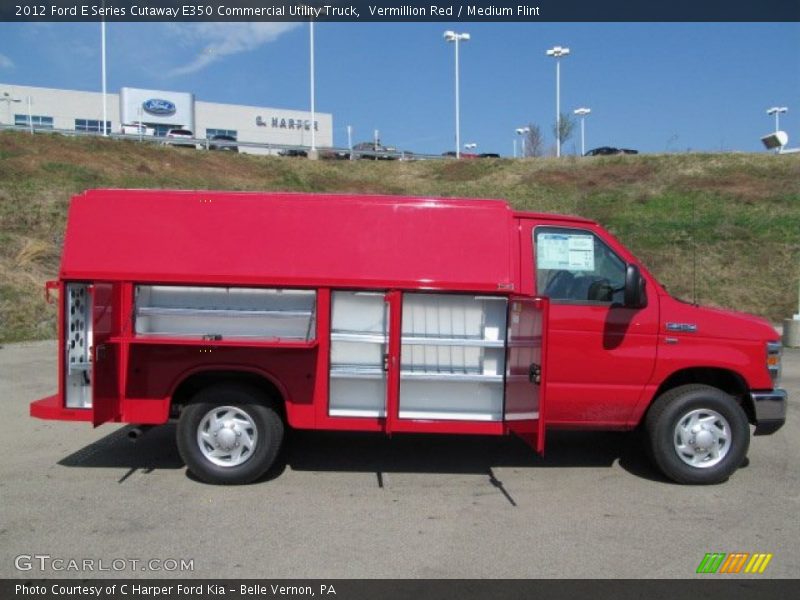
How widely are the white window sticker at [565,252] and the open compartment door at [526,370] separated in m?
0.57

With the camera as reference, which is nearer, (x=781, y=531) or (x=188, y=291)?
(x=781, y=531)

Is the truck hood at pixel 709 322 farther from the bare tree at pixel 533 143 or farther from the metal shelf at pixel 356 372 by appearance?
the bare tree at pixel 533 143

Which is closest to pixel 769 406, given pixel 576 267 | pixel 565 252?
pixel 576 267

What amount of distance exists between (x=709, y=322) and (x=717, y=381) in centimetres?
60

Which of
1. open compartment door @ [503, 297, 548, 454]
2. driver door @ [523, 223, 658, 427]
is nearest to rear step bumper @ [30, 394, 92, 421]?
open compartment door @ [503, 297, 548, 454]

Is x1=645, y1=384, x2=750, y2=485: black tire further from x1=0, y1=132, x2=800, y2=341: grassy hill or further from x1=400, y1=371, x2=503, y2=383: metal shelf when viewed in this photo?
x1=0, y1=132, x2=800, y2=341: grassy hill

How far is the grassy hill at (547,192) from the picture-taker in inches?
773

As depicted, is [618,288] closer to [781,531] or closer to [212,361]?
[781,531]

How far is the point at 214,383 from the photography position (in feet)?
19.6

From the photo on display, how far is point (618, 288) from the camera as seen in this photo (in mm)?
6082
